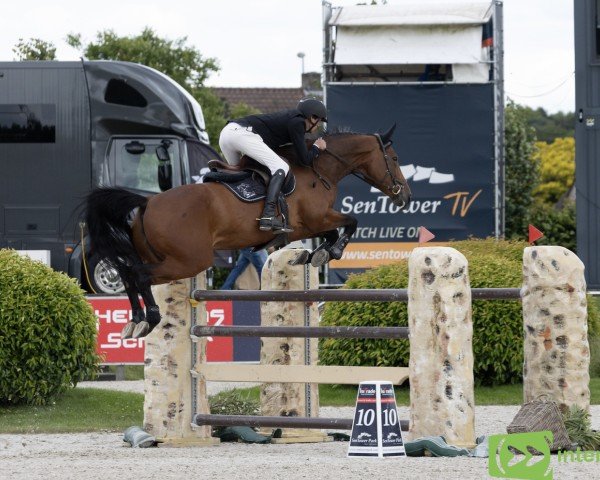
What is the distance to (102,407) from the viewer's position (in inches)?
439

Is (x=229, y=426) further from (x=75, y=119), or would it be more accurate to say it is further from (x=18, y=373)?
(x=75, y=119)

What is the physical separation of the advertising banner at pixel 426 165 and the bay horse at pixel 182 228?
26.7 feet

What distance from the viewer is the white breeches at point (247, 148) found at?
860 cm

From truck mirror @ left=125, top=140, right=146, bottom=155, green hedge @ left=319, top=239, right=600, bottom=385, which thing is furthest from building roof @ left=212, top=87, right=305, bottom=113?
green hedge @ left=319, top=239, right=600, bottom=385

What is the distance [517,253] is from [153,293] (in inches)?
204

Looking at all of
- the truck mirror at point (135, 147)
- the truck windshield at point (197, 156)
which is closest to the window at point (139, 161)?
the truck mirror at point (135, 147)

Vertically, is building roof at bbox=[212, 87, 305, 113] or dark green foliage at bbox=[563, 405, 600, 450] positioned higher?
building roof at bbox=[212, 87, 305, 113]

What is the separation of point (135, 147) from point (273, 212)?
10.6m

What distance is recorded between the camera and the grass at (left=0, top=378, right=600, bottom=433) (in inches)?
397

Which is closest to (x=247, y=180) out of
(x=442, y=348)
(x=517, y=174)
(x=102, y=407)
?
(x=442, y=348)

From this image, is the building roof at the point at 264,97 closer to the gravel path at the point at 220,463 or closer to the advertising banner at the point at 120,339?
the advertising banner at the point at 120,339

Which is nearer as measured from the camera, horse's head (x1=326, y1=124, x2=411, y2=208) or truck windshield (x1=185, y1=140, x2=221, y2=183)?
horse's head (x1=326, y1=124, x2=411, y2=208)

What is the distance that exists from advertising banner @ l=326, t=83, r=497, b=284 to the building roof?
32.9m

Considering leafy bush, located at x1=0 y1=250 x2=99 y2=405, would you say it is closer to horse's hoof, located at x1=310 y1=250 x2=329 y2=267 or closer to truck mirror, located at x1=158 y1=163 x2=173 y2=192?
horse's hoof, located at x1=310 y1=250 x2=329 y2=267
